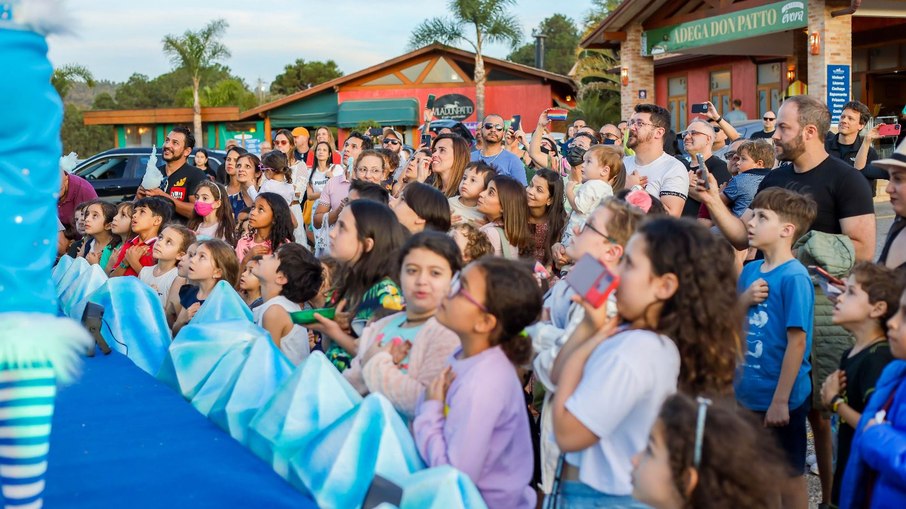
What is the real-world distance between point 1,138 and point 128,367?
72.9 inches

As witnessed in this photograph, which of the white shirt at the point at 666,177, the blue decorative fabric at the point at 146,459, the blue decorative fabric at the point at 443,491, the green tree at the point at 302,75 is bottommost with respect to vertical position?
the blue decorative fabric at the point at 146,459

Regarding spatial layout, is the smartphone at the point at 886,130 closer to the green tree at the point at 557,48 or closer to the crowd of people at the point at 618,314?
the crowd of people at the point at 618,314

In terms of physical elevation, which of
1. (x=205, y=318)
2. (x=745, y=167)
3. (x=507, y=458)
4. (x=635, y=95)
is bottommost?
(x=507, y=458)

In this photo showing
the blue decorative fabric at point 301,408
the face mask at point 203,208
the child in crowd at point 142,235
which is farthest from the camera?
the face mask at point 203,208

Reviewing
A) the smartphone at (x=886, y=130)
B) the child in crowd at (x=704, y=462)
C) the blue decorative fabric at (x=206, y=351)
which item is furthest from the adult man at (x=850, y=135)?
the child in crowd at (x=704, y=462)

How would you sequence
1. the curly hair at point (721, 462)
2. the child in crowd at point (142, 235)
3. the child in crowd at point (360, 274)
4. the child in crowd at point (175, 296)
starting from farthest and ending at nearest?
1. the child in crowd at point (142, 235)
2. the child in crowd at point (175, 296)
3. the child in crowd at point (360, 274)
4. the curly hair at point (721, 462)

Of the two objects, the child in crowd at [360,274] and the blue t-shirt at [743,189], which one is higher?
the blue t-shirt at [743,189]

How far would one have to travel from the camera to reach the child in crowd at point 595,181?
484cm

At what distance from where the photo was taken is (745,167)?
598cm

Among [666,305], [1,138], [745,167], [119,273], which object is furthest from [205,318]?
[745,167]

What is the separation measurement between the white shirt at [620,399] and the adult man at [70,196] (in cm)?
681

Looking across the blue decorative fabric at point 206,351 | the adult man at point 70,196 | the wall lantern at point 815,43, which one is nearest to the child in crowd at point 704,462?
the blue decorative fabric at point 206,351

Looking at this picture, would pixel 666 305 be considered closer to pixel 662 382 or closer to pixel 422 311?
pixel 662 382

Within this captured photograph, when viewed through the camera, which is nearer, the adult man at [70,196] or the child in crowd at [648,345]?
the child in crowd at [648,345]
